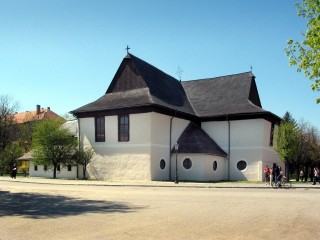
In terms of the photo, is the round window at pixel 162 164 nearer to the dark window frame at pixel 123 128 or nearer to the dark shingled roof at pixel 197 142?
the dark shingled roof at pixel 197 142

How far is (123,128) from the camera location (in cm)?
3916

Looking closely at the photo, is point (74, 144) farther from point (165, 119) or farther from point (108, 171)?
point (165, 119)

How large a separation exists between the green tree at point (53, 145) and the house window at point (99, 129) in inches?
126

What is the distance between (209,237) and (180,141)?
31824 mm

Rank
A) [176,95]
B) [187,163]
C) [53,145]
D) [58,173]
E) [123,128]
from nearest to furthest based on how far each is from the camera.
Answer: [123,128]
[187,163]
[53,145]
[58,173]
[176,95]

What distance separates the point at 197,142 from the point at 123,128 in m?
7.63

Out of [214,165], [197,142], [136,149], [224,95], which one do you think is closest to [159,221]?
[136,149]

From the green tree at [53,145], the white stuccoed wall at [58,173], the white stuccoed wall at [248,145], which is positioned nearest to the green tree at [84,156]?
the green tree at [53,145]

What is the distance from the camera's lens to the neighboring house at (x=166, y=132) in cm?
3803

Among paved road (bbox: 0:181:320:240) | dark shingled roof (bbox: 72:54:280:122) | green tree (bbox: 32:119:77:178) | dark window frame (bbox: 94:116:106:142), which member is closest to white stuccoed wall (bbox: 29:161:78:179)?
green tree (bbox: 32:119:77:178)

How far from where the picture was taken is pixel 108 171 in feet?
130

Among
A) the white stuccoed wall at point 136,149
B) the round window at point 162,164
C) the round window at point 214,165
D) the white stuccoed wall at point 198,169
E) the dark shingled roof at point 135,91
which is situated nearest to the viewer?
the white stuccoed wall at point 136,149

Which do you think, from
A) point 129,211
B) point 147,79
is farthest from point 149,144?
point 129,211

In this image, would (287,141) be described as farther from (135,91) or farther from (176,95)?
(135,91)
